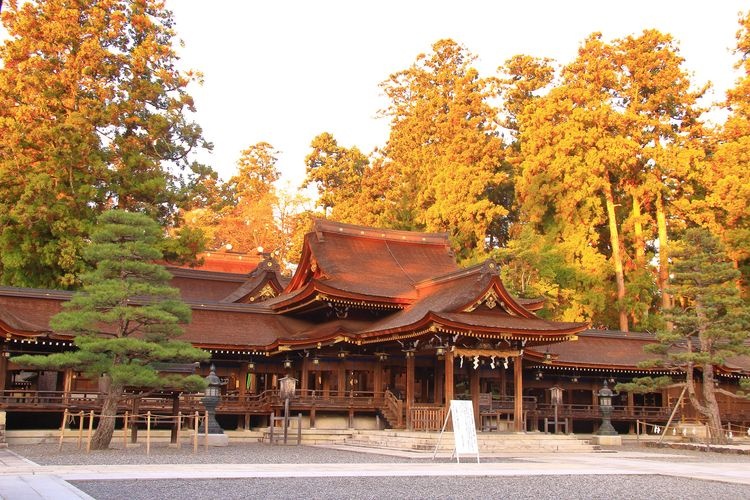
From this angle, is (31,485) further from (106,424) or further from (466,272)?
(466,272)

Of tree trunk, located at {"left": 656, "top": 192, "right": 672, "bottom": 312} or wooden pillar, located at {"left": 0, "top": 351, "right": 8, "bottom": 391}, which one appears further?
tree trunk, located at {"left": 656, "top": 192, "right": 672, "bottom": 312}

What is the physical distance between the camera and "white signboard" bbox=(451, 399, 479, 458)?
17766mm

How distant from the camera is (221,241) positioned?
73125 millimetres

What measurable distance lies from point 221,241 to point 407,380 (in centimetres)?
4890

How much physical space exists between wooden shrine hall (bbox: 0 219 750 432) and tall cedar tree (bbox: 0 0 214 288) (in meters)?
7.10

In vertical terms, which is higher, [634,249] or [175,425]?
[634,249]

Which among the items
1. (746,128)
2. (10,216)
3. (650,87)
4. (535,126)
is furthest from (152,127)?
(746,128)

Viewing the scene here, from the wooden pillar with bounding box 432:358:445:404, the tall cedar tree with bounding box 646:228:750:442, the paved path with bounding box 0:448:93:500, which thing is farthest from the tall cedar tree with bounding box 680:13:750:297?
the paved path with bounding box 0:448:93:500

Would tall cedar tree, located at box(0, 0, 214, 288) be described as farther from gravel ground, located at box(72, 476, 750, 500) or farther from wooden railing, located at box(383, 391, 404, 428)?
gravel ground, located at box(72, 476, 750, 500)

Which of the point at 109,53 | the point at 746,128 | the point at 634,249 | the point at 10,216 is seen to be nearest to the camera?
the point at 10,216

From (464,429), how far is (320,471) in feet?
14.2

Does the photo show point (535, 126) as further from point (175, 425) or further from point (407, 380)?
point (175, 425)

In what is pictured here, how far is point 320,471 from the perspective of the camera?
1497 centimetres

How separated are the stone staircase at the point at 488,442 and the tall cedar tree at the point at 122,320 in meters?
6.59
